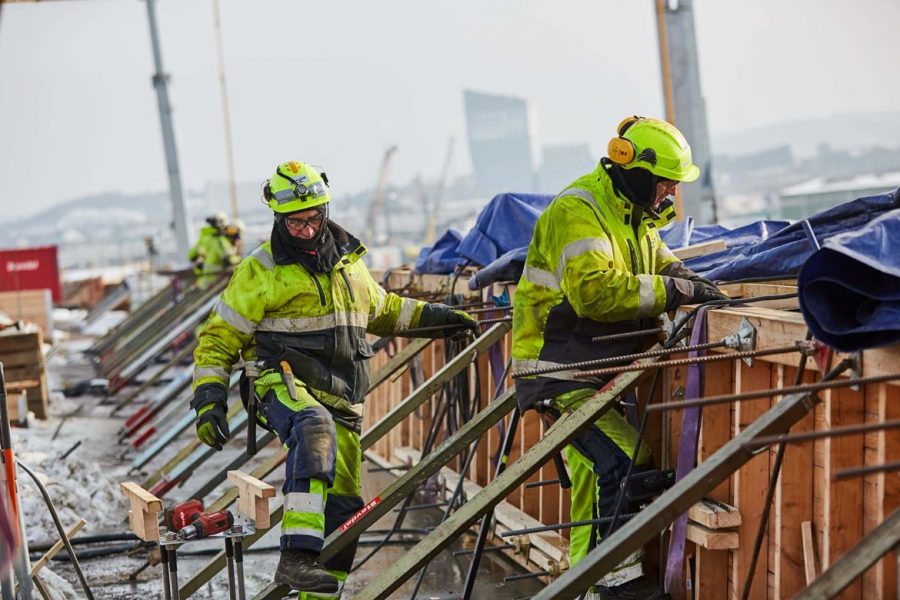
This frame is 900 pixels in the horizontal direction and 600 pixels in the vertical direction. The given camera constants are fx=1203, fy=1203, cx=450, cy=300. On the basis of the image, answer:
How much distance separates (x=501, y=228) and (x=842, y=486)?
13.7 feet

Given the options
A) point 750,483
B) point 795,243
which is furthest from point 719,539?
point 795,243

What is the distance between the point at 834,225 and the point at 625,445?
160 centimetres

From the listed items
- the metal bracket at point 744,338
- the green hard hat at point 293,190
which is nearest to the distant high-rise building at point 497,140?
the green hard hat at point 293,190

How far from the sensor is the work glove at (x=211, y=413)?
6219 mm

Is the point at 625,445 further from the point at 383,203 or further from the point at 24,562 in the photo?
the point at 383,203

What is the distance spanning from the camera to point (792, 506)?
5.18 m

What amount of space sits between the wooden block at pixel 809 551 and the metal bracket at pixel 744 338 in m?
0.78

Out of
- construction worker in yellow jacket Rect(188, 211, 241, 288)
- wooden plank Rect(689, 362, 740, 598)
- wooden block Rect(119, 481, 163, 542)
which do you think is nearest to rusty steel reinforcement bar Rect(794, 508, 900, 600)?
wooden plank Rect(689, 362, 740, 598)

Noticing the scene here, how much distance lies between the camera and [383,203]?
3996 inches

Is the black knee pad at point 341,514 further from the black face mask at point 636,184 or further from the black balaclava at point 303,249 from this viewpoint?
the black face mask at point 636,184

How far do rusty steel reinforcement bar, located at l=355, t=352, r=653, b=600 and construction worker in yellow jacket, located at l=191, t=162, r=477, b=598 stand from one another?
1130 mm

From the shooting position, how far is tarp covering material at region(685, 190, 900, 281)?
5984 millimetres

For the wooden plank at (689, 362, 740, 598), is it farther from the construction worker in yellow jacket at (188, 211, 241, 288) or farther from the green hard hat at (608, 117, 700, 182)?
the construction worker in yellow jacket at (188, 211, 241, 288)

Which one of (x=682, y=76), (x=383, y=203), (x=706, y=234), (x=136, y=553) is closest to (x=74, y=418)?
(x=136, y=553)
